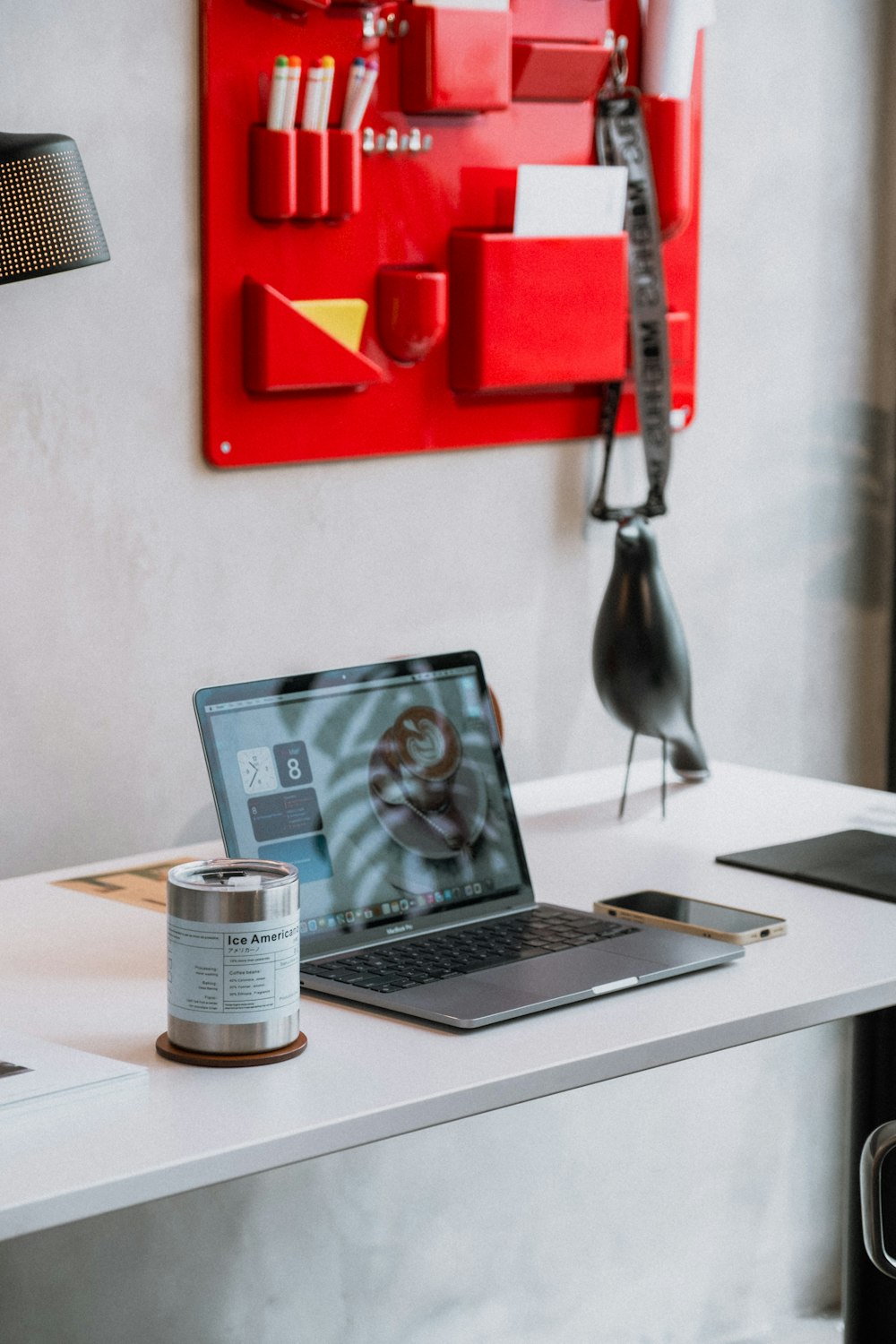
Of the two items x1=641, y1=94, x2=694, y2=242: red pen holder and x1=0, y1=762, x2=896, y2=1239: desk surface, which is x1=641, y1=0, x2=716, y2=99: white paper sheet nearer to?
x1=641, y1=94, x2=694, y2=242: red pen holder

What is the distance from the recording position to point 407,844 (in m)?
1.38

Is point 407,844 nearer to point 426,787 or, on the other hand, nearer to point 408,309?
point 426,787

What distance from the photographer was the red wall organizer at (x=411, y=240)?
1699 mm

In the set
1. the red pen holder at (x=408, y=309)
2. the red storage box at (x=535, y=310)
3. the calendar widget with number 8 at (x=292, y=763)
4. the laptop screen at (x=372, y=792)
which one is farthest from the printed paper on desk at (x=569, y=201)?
the calendar widget with number 8 at (x=292, y=763)

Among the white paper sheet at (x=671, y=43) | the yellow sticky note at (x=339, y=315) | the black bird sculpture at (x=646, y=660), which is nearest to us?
the yellow sticky note at (x=339, y=315)

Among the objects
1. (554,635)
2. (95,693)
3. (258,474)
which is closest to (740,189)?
(554,635)

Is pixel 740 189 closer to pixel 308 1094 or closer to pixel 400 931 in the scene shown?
pixel 400 931

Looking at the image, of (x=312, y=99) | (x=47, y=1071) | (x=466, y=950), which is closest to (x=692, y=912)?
(x=466, y=950)

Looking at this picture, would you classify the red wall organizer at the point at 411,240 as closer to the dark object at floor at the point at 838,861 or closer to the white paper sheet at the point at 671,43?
the white paper sheet at the point at 671,43

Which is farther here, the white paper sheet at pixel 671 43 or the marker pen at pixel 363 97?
the white paper sheet at pixel 671 43

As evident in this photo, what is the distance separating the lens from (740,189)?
85.0 inches

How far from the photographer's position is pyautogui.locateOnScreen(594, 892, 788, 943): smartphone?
4.46ft

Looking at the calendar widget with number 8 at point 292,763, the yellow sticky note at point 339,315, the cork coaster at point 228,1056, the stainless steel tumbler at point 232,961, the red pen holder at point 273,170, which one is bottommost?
the cork coaster at point 228,1056

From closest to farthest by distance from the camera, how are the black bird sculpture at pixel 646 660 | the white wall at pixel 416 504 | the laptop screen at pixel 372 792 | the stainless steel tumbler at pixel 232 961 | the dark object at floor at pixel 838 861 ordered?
the stainless steel tumbler at pixel 232 961 → the laptop screen at pixel 372 792 → the dark object at floor at pixel 838 861 → the white wall at pixel 416 504 → the black bird sculpture at pixel 646 660
